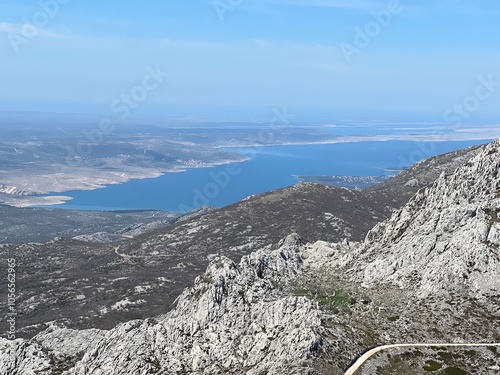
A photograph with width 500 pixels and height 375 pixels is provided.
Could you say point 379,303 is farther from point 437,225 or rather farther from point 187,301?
point 187,301

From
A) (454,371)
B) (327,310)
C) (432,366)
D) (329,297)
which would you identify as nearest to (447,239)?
(329,297)

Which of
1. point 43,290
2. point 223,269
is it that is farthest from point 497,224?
point 43,290

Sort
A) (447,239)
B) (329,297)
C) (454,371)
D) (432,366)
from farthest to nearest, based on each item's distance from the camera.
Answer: (447,239)
(329,297)
(432,366)
(454,371)

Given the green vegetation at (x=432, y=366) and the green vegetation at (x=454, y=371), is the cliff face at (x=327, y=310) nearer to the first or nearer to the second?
the green vegetation at (x=454, y=371)

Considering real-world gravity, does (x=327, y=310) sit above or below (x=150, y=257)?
above

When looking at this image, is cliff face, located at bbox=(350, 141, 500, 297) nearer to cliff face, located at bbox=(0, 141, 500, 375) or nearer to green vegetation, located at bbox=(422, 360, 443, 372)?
cliff face, located at bbox=(0, 141, 500, 375)

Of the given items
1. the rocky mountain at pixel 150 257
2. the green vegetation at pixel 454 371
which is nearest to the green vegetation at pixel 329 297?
the green vegetation at pixel 454 371

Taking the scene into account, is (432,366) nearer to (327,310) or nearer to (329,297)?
(327,310)
